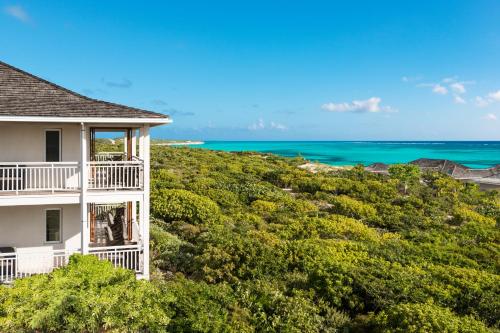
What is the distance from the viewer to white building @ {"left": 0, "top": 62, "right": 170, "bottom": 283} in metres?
11.0

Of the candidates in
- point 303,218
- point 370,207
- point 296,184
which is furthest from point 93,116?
point 296,184

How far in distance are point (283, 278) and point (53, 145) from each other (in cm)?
836

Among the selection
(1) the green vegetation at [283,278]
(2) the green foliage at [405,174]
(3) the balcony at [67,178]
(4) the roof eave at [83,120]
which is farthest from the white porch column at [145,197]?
(2) the green foliage at [405,174]

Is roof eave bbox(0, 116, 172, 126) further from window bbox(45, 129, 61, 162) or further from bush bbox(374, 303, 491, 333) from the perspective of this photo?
bush bbox(374, 303, 491, 333)

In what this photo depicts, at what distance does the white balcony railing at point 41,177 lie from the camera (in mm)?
10953

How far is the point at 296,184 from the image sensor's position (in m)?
31.5

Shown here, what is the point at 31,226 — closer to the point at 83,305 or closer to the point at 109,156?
the point at 109,156

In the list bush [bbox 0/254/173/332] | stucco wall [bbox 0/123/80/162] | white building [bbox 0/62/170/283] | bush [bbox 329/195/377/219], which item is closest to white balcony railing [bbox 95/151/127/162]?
white building [bbox 0/62/170/283]

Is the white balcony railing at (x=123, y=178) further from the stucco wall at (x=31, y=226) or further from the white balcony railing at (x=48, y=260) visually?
the white balcony railing at (x=48, y=260)

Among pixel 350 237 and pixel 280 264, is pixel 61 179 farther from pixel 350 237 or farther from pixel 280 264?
pixel 350 237

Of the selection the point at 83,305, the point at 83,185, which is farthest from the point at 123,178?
the point at 83,305

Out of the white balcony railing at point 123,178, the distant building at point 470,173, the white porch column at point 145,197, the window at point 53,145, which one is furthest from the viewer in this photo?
the distant building at point 470,173

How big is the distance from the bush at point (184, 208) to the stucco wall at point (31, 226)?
6.48 metres

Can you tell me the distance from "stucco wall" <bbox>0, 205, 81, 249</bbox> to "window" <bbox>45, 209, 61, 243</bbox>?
123mm
